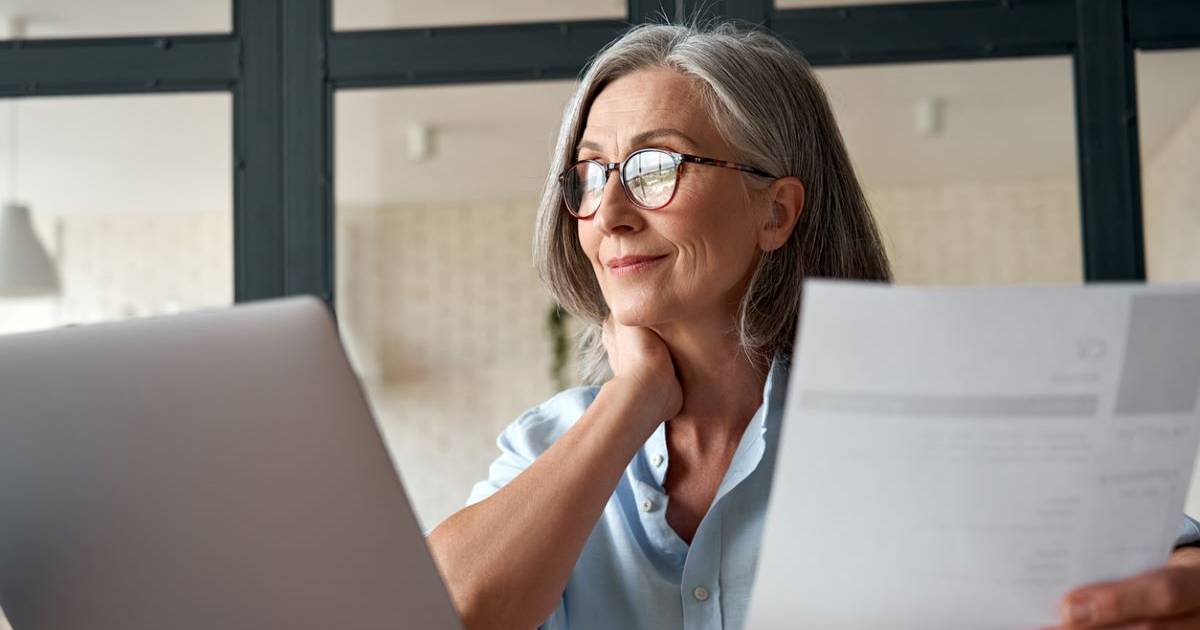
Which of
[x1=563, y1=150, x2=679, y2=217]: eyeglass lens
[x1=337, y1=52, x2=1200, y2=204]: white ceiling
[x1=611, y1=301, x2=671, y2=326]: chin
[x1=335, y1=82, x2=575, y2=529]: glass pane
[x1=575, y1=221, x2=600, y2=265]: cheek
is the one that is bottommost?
[x1=335, y1=82, x2=575, y2=529]: glass pane

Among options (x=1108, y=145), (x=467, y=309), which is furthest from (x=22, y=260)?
(x=467, y=309)

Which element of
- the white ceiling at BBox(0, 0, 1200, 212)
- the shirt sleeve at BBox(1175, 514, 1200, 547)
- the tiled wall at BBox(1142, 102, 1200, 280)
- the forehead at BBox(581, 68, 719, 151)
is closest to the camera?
the shirt sleeve at BBox(1175, 514, 1200, 547)

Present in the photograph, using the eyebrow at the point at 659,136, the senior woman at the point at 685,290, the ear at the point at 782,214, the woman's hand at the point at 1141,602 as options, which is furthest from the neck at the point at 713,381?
the woman's hand at the point at 1141,602

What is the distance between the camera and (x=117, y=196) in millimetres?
2566

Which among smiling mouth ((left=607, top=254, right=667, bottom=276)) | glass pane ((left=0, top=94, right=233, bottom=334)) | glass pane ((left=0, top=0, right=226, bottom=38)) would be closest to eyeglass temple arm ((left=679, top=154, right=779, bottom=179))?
smiling mouth ((left=607, top=254, right=667, bottom=276))

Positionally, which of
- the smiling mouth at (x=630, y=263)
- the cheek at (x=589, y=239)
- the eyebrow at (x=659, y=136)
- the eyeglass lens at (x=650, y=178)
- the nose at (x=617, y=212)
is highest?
the eyebrow at (x=659, y=136)

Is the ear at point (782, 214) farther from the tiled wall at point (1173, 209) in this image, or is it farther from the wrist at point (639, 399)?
the tiled wall at point (1173, 209)

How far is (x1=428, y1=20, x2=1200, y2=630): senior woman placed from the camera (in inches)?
53.9

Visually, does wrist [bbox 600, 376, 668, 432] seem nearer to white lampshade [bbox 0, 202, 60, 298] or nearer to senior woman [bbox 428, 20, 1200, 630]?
senior woman [bbox 428, 20, 1200, 630]

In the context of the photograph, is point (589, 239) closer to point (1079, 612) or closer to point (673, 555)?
point (673, 555)

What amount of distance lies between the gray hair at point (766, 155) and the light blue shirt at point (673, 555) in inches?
3.9

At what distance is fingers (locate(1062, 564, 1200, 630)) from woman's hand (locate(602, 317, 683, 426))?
61 centimetres

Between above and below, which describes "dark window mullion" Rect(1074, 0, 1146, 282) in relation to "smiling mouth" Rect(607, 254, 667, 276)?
above

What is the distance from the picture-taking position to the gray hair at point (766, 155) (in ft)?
4.80
